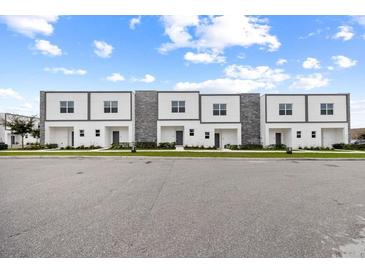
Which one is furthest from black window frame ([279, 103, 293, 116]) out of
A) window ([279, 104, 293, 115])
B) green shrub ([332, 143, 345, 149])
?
green shrub ([332, 143, 345, 149])

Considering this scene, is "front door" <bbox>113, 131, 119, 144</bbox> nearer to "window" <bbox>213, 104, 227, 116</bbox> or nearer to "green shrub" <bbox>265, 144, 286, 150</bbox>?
"window" <bbox>213, 104, 227, 116</bbox>

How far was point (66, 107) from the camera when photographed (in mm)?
27562

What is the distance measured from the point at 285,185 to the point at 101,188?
6372 millimetres

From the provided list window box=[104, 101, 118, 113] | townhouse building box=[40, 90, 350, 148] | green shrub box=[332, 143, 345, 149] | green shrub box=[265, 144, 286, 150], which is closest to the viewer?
green shrub box=[265, 144, 286, 150]

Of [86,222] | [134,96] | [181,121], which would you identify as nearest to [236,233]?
[86,222]

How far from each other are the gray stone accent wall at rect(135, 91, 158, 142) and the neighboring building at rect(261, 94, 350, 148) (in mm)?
14662

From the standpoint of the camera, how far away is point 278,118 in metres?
Answer: 27.8

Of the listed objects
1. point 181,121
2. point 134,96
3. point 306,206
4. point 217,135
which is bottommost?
point 306,206

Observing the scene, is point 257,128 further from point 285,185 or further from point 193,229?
point 193,229

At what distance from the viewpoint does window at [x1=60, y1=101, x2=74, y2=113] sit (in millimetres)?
27531

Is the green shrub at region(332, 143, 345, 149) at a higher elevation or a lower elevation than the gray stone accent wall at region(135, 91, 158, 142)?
lower

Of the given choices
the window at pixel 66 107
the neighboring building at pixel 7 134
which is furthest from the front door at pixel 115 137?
the neighboring building at pixel 7 134

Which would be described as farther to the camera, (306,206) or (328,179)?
(328,179)

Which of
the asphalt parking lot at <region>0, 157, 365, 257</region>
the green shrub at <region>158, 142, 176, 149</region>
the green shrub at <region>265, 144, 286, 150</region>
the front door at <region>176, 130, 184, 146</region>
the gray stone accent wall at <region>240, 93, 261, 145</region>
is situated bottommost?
the asphalt parking lot at <region>0, 157, 365, 257</region>
